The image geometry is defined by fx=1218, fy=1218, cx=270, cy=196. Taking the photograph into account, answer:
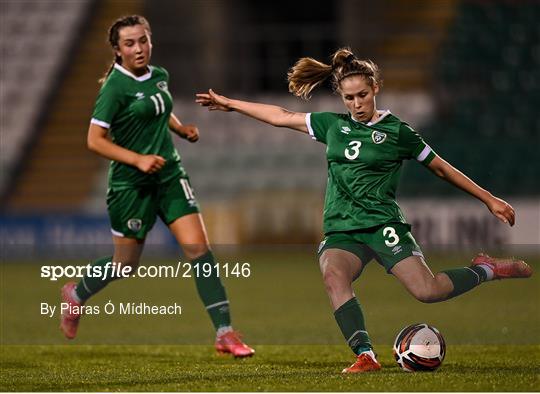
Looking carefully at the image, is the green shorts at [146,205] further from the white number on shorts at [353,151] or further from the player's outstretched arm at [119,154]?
the white number on shorts at [353,151]

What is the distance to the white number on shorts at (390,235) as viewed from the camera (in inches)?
258

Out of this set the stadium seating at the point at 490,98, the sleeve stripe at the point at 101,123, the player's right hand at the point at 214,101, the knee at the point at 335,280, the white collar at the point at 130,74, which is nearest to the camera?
the knee at the point at 335,280

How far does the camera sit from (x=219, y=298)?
7.53 m

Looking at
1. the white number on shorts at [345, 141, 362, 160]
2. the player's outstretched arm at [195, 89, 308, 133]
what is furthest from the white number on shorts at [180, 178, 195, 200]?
the white number on shorts at [345, 141, 362, 160]

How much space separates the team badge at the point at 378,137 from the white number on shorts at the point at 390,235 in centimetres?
47

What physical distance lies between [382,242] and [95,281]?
6.77 feet

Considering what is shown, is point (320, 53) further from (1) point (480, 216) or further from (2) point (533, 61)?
(1) point (480, 216)

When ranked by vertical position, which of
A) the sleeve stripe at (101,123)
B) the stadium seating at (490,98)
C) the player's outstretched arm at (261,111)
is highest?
the player's outstretched arm at (261,111)

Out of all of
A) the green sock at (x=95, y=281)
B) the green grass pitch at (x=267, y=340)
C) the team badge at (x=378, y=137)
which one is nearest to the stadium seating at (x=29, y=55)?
the green grass pitch at (x=267, y=340)

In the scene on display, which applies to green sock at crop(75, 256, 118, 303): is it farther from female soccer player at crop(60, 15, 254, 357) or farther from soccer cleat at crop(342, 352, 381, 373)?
soccer cleat at crop(342, 352, 381, 373)

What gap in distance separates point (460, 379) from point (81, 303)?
9.15ft

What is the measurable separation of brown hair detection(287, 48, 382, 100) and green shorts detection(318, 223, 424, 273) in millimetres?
796

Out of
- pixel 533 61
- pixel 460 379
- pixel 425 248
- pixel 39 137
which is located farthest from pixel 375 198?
pixel 39 137

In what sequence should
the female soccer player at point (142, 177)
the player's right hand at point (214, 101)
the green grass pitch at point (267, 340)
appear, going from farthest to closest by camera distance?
the female soccer player at point (142, 177)
the player's right hand at point (214, 101)
the green grass pitch at point (267, 340)
